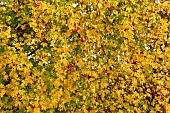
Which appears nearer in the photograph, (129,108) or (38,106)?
(38,106)

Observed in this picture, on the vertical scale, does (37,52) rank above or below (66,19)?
below

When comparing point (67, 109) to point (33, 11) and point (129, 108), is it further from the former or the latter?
point (33, 11)

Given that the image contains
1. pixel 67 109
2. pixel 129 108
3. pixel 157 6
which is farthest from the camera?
pixel 157 6

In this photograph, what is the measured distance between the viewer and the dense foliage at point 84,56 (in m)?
10.4

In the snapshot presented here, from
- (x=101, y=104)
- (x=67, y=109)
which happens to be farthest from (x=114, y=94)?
(x=67, y=109)

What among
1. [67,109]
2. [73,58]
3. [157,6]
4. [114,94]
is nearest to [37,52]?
[73,58]

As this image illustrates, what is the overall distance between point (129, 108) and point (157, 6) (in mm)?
3699

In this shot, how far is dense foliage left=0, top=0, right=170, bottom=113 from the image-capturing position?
10.4 meters

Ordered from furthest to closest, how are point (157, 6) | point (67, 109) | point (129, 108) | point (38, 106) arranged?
point (157, 6) < point (129, 108) < point (67, 109) < point (38, 106)

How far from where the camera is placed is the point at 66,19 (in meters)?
11.0

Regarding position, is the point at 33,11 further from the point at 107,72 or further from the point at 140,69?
the point at 140,69

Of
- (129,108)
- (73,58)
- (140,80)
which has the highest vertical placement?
(73,58)

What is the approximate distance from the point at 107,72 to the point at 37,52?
2454 mm

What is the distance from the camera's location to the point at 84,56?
11.4 m
